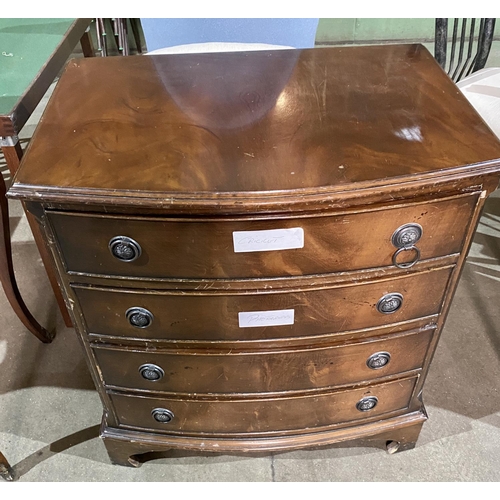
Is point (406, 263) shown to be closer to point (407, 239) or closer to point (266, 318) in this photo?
point (407, 239)

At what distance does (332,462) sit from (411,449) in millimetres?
218

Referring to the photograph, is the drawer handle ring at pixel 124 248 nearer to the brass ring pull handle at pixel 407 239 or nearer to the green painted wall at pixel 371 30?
the brass ring pull handle at pixel 407 239

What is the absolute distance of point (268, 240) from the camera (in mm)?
780

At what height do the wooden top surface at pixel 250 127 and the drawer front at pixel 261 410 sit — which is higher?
the wooden top surface at pixel 250 127

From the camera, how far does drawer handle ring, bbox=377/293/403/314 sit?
0.91 metres

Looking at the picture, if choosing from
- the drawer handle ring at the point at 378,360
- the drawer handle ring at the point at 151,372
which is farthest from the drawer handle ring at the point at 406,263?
the drawer handle ring at the point at 151,372

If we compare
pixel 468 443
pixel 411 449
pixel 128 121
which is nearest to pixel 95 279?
pixel 128 121

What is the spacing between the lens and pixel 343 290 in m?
0.88

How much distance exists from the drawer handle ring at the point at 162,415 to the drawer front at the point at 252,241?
44 cm

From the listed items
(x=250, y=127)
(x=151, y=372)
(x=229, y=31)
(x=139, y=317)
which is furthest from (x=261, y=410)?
(x=229, y=31)

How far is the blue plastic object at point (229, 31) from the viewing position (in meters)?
1.50

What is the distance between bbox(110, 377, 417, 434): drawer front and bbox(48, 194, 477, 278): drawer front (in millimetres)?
399

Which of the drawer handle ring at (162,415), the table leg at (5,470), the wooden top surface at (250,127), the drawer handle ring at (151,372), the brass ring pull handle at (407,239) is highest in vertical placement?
the wooden top surface at (250,127)

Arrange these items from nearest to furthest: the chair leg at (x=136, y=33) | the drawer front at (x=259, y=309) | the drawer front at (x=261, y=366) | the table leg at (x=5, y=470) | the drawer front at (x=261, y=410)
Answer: the drawer front at (x=259, y=309)
the drawer front at (x=261, y=366)
the drawer front at (x=261, y=410)
the table leg at (x=5, y=470)
the chair leg at (x=136, y=33)
